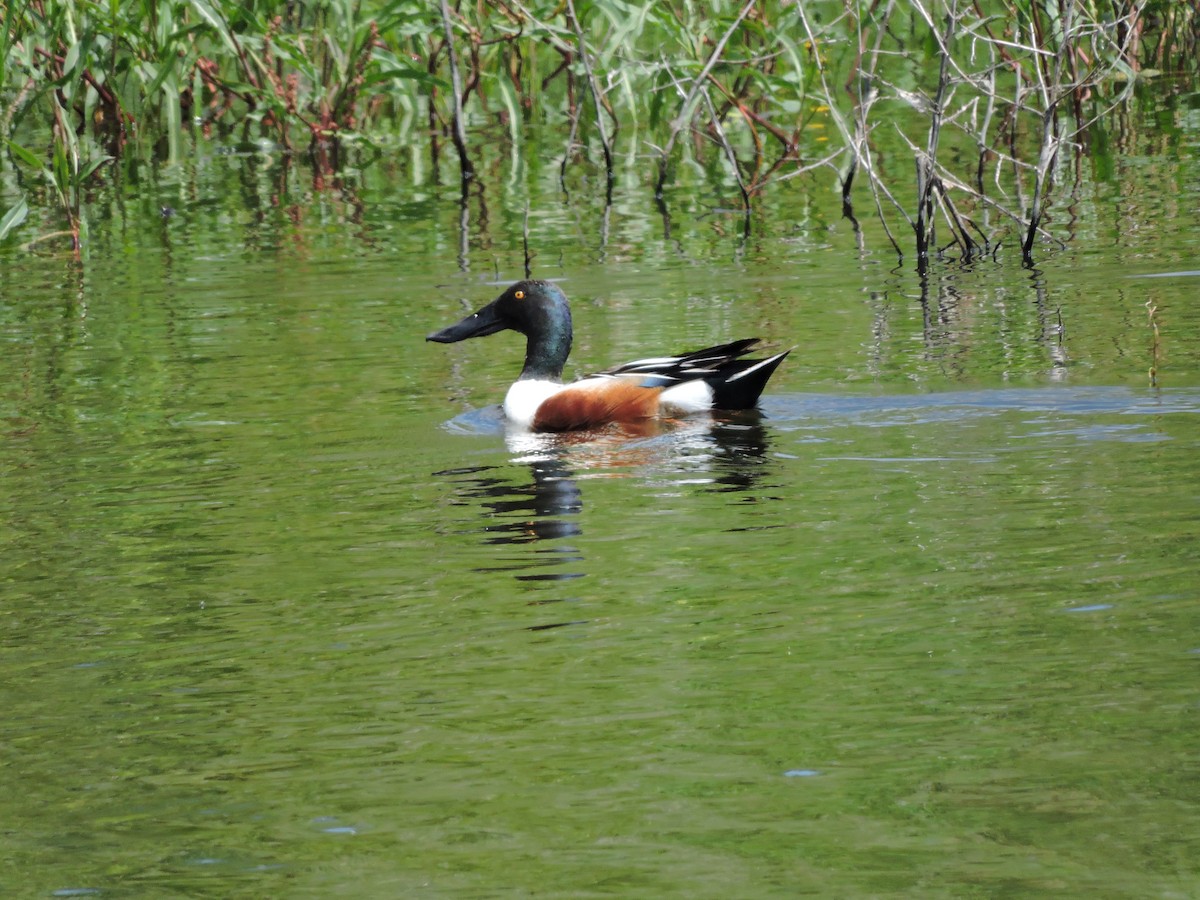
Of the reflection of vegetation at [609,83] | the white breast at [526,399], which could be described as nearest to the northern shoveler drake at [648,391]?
the white breast at [526,399]

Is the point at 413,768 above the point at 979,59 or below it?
below

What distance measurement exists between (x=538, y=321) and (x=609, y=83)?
27.6 feet

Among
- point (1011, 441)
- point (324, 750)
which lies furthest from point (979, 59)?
point (324, 750)

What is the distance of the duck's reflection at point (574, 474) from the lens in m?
6.43

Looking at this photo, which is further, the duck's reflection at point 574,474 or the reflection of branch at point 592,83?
the reflection of branch at point 592,83

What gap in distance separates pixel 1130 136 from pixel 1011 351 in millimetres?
9359

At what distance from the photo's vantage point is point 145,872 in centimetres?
400

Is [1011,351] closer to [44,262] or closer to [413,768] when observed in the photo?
[413,768]

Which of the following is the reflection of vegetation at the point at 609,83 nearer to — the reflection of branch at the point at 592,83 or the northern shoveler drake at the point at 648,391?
the reflection of branch at the point at 592,83

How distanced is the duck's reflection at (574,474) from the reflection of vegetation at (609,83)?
304 centimetres

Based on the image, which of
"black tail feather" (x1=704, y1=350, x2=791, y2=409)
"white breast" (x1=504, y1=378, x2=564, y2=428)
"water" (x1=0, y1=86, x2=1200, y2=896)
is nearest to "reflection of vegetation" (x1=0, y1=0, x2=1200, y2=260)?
"water" (x1=0, y1=86, x2=1200, y2=896)

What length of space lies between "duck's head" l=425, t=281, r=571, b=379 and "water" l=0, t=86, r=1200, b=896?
1.06 feet

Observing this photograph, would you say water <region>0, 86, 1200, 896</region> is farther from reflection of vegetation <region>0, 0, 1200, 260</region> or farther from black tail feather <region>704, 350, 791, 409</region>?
A: reflection of vegetation <region>0, 0, 1200, 260</region>

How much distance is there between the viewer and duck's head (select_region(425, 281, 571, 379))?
9570 millimetres
